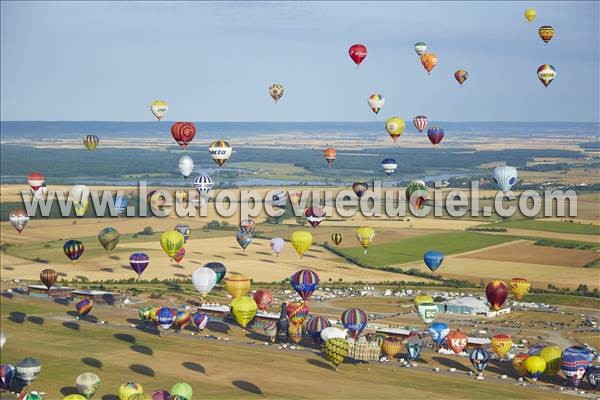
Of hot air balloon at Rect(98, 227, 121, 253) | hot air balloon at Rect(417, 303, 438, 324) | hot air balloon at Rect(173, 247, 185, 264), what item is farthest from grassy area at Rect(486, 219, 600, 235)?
hot air balloon at Rect(417, 303, 438, 324)

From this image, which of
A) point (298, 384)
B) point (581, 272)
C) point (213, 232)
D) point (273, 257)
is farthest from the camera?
point (213, 232)

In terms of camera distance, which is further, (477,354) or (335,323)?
(335,323)

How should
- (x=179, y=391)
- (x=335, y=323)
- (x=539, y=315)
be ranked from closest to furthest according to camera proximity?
(x=179, y=391) < (x=335, y=323) < (x=539, y=315)

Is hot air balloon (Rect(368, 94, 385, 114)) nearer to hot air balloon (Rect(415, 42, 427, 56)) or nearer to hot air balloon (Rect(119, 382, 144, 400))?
hot air balloon (Rect(415, 42, 427, 56))

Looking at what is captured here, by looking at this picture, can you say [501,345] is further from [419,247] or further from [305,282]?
[419,247]

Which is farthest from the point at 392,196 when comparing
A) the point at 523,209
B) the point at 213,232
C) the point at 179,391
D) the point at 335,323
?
the point at 179,391

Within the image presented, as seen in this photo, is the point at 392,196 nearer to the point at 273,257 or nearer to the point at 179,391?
the point at 273,257

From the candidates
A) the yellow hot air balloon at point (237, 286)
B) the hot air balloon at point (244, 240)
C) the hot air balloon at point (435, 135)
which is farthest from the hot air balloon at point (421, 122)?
the yellow hot air balloon at point (237, 286)
